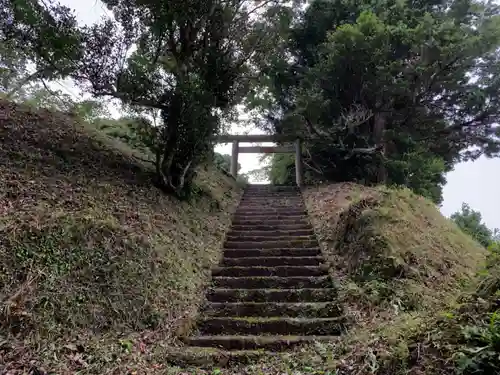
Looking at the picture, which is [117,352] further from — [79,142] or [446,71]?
[446,71]

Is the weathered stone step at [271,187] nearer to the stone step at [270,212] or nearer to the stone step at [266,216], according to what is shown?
the stone step at [270,212]

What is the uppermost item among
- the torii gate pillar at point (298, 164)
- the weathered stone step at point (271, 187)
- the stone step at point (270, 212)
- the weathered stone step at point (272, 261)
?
the torii gate pillar at point (298, 164)

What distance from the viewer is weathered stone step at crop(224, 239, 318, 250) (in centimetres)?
684

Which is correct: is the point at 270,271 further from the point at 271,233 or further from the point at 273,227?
the point at 273,227

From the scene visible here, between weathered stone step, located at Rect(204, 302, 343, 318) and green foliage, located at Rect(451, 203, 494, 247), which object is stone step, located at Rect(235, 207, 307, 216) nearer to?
weathered stone step, located at Rect(204, 302, 343, 318)

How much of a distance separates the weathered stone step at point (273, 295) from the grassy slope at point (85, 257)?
0.35 m

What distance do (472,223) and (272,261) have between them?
386 inches

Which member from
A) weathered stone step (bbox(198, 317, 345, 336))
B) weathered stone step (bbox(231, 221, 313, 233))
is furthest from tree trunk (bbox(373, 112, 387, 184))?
weathered stone step (bbox(198, 317, 345, 336))

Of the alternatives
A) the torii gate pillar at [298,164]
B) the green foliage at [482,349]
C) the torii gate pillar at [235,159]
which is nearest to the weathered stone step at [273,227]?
the torii gate pillar at [298,164]

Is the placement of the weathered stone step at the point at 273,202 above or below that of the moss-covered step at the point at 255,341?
above

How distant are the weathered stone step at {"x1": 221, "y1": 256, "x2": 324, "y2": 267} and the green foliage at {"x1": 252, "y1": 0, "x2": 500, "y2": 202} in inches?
190

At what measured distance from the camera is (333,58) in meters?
10.1

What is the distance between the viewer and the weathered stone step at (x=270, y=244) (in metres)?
6.84

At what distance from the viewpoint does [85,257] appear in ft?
12.9
